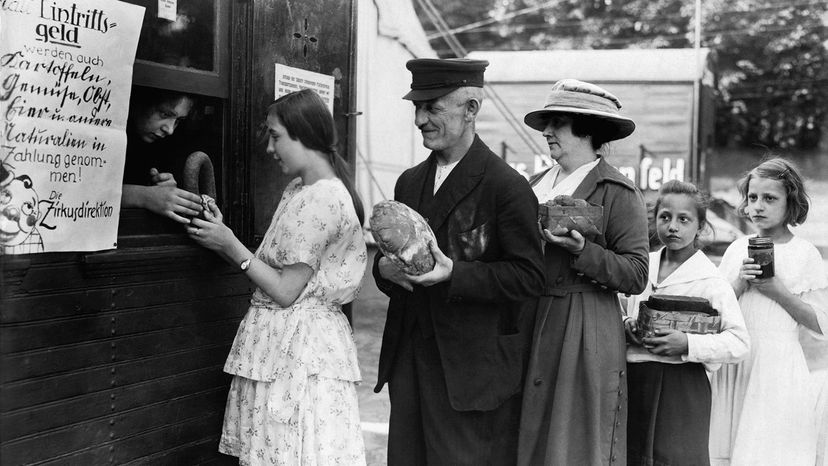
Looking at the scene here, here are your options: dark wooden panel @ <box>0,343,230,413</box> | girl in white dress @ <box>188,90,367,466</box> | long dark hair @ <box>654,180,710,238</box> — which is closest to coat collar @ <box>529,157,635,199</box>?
long dark hair @ <box>654,180,710,238</box>

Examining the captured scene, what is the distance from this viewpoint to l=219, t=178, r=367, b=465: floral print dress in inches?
109

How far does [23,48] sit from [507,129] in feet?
37.7

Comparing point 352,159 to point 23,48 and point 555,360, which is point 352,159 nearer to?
point 555,360

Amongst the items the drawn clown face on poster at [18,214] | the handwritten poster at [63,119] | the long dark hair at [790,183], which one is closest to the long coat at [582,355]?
the long dark hair at [790,183]

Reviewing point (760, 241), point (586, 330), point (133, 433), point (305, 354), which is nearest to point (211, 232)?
point (305, 354)

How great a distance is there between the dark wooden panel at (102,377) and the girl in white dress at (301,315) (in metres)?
0.36

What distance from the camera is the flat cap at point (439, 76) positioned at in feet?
9.26

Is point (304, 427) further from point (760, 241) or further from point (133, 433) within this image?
point (760, 241)

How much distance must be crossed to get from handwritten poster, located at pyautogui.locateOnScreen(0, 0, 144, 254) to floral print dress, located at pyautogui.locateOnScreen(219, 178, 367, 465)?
0.62 metres

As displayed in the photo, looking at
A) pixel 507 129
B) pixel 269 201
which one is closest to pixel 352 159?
pixel 269 201

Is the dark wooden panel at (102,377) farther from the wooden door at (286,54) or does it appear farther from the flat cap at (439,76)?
the flat cap at (439,76)

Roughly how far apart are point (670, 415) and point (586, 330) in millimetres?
617

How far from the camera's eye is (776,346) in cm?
368

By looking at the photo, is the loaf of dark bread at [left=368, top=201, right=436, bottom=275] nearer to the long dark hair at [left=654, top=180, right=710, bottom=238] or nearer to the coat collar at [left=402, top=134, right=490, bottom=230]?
the coat collar at [left=402, top=134, right=490, bottom=230]
